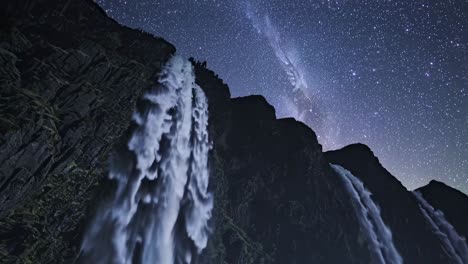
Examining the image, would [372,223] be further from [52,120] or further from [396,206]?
[52,120]

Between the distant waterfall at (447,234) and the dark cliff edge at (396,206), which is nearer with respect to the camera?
the dark cliff edge at (396,206)

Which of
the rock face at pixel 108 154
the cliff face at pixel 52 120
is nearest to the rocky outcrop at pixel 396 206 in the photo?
the rock face at pixel 108 154

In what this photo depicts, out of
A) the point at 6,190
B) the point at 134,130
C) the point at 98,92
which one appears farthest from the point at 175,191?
the point at 6,190

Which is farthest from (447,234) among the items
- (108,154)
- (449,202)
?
(108,154)

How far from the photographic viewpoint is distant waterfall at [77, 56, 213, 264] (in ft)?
52.9

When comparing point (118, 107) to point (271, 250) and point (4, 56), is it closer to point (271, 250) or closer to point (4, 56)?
point (4, 56)

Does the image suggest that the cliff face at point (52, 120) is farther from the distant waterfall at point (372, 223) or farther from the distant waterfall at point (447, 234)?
the distant waterfall at point (447, 234)

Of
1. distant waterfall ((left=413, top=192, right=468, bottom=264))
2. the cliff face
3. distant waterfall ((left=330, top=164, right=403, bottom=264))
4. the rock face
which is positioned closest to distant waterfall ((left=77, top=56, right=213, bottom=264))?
the rock face

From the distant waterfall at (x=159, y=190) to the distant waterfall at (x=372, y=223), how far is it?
1842 centimetres

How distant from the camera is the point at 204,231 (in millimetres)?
20875

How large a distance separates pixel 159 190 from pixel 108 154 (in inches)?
133

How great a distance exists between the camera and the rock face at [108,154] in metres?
13.8

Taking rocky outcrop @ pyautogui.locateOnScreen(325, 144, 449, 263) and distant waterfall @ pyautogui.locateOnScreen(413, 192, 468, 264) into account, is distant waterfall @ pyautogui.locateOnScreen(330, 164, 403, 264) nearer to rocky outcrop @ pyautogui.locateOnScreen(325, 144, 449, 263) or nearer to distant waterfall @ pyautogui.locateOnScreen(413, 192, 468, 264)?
rocky outcrop @ pyautogui.locateOnScreen(325, 144, 449, 263)

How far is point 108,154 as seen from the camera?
57.2 feet
